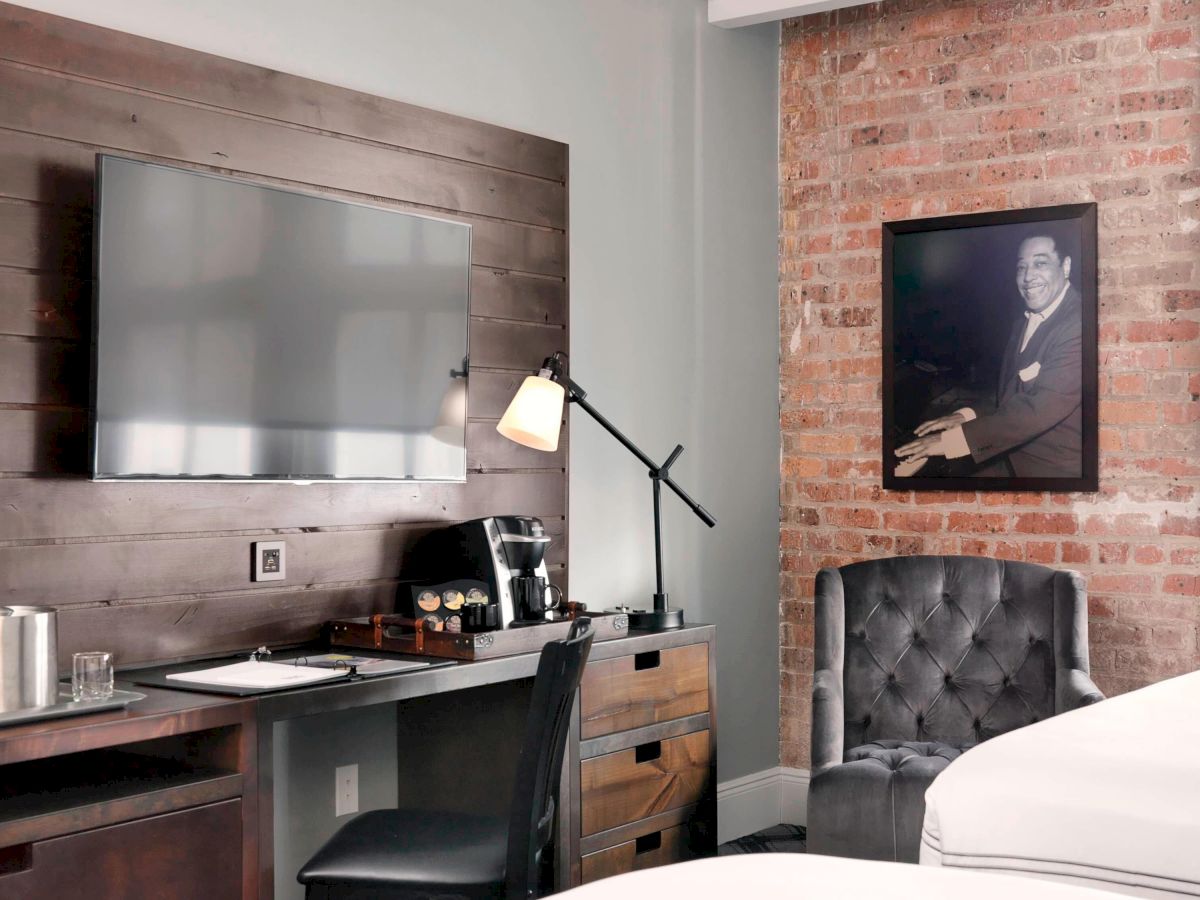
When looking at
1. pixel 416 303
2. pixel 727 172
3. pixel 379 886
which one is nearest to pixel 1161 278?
pixel 727 172

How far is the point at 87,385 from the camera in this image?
7.98ft

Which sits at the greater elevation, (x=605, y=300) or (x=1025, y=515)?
(x=605, y=300)

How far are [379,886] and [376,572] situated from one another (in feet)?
3.22

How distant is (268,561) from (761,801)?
2.10 m

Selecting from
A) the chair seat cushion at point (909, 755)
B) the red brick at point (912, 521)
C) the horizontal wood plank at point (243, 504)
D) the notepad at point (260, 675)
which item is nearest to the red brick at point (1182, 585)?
the red brick at point (912, 521)

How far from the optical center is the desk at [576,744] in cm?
198

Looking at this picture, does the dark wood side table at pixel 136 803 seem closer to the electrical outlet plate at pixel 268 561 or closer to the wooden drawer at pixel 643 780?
the electrical outlet plate at pixel 268 561

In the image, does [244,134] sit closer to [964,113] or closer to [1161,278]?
[964,113]

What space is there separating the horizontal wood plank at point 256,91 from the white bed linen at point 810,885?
2.06 meters

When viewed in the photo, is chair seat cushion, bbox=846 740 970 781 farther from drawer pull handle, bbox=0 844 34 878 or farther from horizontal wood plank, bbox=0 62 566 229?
drawer pull handle, bbox=0 844 34 878

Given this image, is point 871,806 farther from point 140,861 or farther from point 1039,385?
point 140,861

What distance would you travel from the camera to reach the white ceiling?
3.90m

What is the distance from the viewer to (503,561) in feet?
9.51

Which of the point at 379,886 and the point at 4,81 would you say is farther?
the point at 4,81
